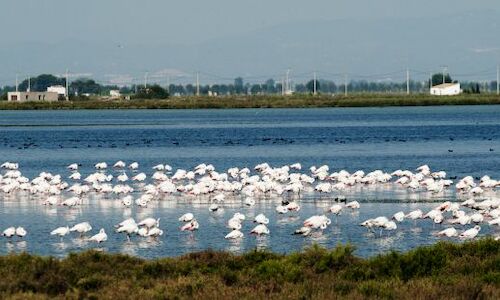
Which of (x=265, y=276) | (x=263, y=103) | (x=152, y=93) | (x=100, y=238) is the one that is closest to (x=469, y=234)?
(x=100, y=238)

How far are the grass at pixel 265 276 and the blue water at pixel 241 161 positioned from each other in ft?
15.7

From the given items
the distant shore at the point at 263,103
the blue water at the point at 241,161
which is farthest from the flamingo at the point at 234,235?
the distant shore at the point at 263,103

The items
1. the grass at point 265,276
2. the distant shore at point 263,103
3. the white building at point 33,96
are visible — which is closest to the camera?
the grass at point 265,276

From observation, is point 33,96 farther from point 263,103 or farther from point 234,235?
point 234,235

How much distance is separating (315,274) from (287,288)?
1246 mm

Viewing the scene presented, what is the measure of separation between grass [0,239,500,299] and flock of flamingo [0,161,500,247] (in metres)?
6.64

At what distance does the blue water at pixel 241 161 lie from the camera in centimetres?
2320

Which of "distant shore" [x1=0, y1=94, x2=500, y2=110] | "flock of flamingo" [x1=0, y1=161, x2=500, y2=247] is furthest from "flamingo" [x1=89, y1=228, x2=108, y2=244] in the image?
"distant shore" [x1=0, y1=94, x2=500, y2=110]

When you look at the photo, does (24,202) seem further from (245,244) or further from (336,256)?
(336,256)

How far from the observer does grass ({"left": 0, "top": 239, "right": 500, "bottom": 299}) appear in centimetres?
1416

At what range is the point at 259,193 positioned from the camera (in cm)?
3281

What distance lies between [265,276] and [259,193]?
17.3 m

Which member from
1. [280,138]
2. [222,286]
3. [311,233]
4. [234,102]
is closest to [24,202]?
[311,233]

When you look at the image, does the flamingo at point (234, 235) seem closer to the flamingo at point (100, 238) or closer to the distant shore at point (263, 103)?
the flamingo at point (100, 238)
